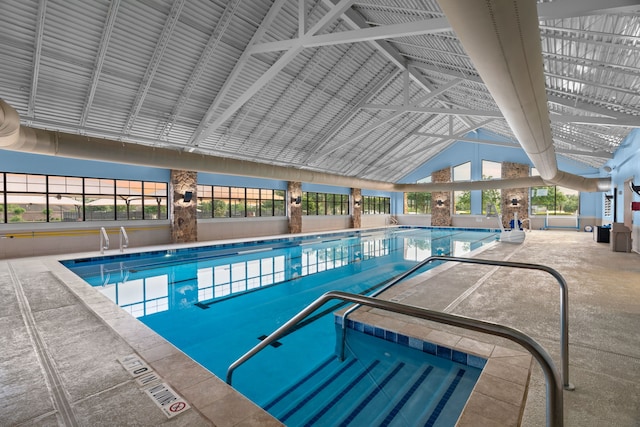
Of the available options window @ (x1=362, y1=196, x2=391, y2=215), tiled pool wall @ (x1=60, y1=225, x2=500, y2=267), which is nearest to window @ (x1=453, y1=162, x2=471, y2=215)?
tiled pool wall @ (x1=60, y1=225, x2=500, y2=267)

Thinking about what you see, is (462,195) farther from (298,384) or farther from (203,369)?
(203,369)

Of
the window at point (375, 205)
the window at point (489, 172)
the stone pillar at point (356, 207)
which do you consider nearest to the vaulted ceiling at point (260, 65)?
the window at point (489, 172)

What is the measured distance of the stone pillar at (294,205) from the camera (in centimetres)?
1617

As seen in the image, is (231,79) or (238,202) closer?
(231,79)

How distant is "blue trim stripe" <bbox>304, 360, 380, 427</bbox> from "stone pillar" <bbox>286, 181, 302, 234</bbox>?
13252 mm

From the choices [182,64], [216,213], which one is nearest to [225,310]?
[182,64]

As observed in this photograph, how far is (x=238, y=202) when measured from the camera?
14586mm

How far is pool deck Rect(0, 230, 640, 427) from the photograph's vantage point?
6.39 ft

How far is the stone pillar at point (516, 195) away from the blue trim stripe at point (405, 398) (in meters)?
19.1

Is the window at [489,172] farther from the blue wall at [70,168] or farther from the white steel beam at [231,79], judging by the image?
the blue wall at [70,168]

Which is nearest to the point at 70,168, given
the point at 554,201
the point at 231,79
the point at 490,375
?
the point at 231,79

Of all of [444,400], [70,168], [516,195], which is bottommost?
[444,400]

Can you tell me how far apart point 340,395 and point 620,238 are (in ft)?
34.6

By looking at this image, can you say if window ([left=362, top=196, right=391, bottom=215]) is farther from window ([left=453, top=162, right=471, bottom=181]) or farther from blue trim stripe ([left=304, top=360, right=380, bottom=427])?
blue trim stripe ([left=304, top=360, right=380, bottom=427])
